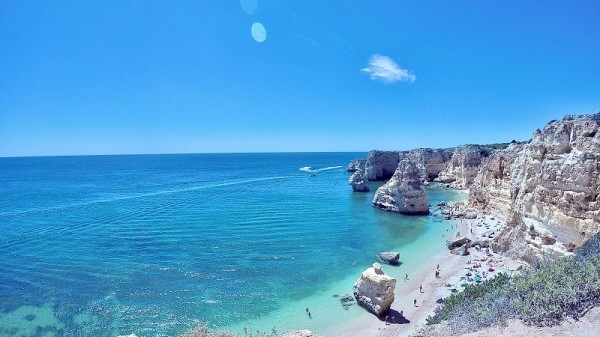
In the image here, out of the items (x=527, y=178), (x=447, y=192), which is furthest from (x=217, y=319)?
(x=447, y=192)

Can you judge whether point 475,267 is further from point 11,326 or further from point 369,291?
point 11,326

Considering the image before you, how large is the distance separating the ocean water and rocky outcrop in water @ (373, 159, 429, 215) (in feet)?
6.83

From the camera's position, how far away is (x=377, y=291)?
20.2 metres

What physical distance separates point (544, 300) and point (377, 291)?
37.4ft

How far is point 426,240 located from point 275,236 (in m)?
16.9

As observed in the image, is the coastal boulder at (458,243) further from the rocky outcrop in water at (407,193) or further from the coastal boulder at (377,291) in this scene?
the rocky outcrop in water at (407,193)

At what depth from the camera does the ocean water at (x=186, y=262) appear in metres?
20.2

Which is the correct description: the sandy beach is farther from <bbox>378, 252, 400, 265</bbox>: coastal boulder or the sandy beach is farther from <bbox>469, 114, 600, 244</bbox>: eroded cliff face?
<bbox>469, 114, 600, 244</bbox>: eroded cliff face

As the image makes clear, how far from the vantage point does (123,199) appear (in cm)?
6131

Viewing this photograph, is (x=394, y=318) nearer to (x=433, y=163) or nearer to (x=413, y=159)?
(x=433, y=163)

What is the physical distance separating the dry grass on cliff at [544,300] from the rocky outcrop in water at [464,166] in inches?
2386

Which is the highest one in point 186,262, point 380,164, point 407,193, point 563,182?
point 563,182

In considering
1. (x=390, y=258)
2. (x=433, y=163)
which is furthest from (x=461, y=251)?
(x=433, y=163)

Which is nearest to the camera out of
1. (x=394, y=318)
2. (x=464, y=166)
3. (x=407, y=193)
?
(x=394, y=318)
